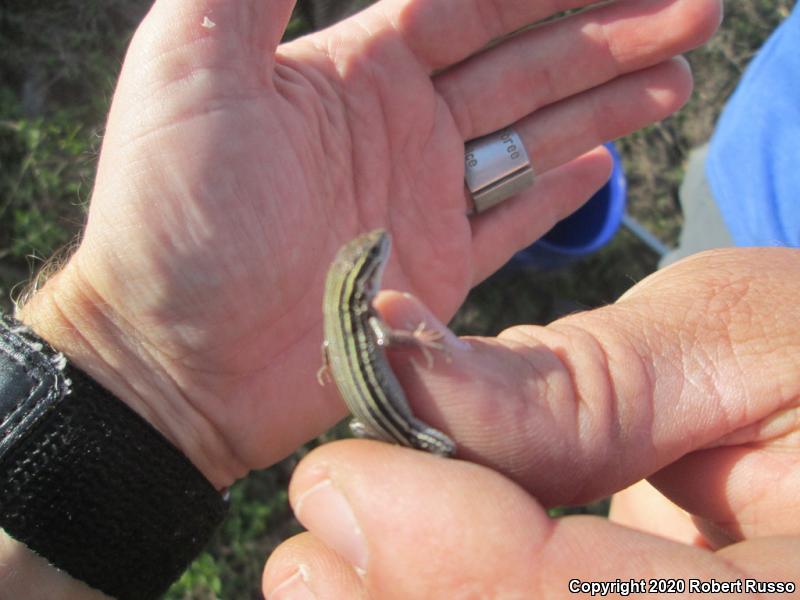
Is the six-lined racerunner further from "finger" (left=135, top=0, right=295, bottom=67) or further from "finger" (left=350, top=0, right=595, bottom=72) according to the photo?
"finger" (left=350, top=0, right=595, bottom=72)

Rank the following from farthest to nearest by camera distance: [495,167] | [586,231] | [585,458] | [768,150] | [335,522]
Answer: [586,231], [768,150], [495,167], [585,458], [335,522]

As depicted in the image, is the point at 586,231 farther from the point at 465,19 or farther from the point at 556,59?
the point at 465,19

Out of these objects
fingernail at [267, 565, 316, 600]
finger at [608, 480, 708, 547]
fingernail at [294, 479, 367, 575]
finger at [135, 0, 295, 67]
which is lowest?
finger at [608, 480, 708, 547]

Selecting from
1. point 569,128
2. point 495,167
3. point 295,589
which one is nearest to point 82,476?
point 295,589

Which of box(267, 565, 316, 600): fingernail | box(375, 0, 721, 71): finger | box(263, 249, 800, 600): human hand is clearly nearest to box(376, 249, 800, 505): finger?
box(263, 249, 800, 600): human hand

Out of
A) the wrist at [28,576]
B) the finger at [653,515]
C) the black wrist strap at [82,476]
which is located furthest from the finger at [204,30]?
the finger at [653,515]

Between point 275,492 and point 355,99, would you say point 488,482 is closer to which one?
point 355,99
